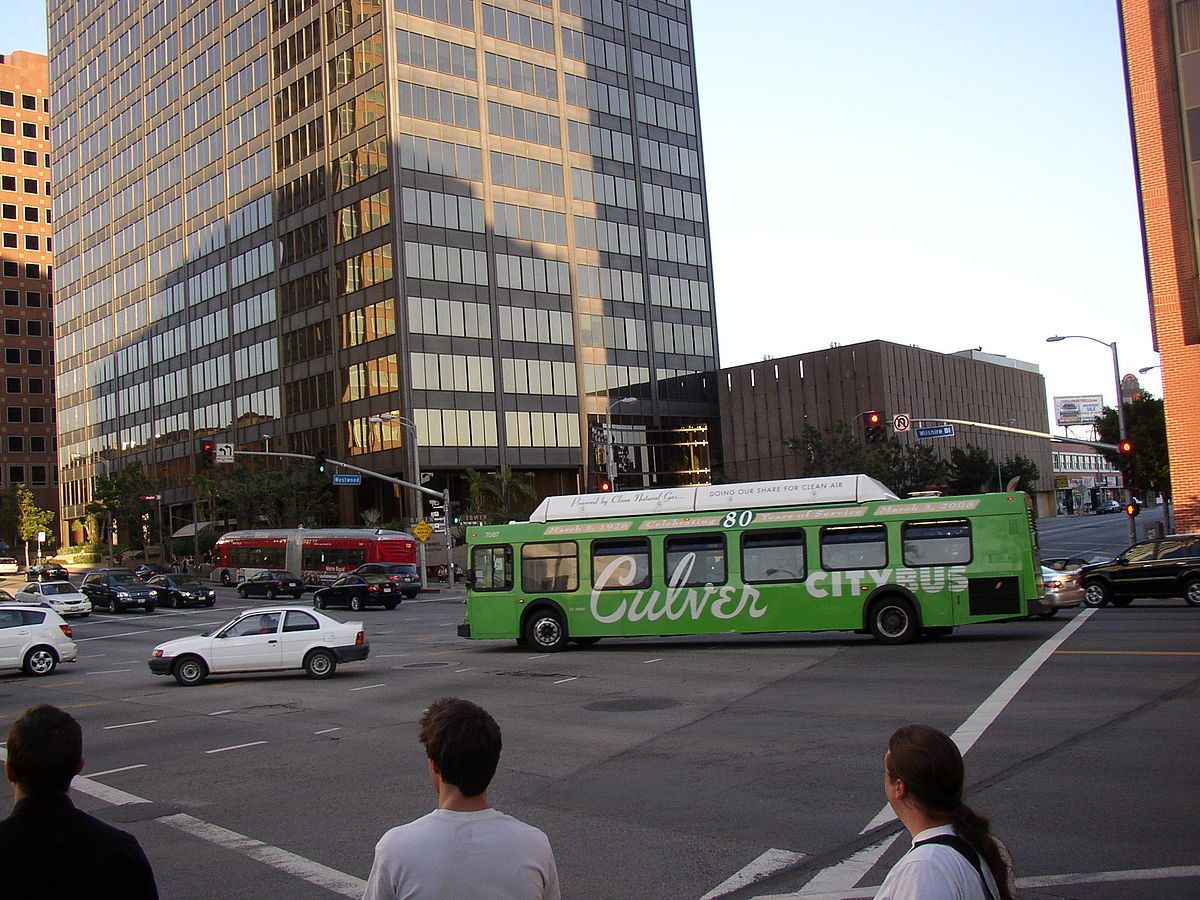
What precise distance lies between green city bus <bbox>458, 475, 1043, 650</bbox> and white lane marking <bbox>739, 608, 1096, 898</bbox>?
2140 mm

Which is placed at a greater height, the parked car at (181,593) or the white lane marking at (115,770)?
the parked car at (181,593)

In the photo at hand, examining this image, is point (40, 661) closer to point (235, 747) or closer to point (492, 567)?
point (492, 567)

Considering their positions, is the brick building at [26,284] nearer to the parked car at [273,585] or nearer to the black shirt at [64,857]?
the parked car at [273,585]

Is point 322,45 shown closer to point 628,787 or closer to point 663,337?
point 663,337

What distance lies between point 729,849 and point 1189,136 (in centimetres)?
3718

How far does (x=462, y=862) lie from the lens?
3.50m

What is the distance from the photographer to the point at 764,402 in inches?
3322

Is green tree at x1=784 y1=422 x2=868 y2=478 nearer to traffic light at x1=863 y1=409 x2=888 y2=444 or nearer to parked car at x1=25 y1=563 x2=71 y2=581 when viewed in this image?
traffic light at x1=863 y1=409 x2=888 y2=444

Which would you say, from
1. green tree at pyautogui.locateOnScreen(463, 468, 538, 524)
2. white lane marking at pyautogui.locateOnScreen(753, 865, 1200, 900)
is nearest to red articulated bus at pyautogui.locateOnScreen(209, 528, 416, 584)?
green tree at pyautogui.locateOnScreen(463, 468, 538, 524)

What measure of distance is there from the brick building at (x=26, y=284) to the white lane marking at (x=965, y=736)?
4786 inches

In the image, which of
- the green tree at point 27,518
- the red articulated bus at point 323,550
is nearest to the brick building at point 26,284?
the green tree at point 27,518

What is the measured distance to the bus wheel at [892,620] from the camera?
21.6 m

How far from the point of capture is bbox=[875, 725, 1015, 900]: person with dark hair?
10.6 feet

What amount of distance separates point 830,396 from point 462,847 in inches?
3124
